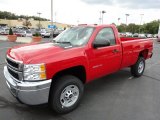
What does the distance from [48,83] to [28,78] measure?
378 mm

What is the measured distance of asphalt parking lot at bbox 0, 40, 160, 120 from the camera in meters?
4.16

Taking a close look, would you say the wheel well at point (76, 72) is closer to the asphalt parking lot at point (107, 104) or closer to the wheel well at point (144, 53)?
the asphalt parking lot at point (107, 104)

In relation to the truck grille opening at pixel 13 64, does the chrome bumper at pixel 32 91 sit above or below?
below

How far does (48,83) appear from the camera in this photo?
374 centimetres

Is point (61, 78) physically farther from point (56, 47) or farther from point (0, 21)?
point (0, 21)

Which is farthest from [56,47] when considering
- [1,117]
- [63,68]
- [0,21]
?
[0,21]

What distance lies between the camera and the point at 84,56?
4441 millimetres

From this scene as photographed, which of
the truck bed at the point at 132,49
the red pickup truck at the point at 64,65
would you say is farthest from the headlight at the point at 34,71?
the truck bed at the point at 132,49

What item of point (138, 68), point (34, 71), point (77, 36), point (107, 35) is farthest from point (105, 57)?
point (138, 68)

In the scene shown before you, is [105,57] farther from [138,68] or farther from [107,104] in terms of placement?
[138,68]

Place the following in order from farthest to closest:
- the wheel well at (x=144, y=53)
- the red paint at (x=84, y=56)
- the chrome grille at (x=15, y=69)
→ the wheel well at (x=144, y=53) < the red paint at (x=84, y=56) < the chrome grille at (x=15, y=69)

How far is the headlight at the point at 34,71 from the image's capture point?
11.9 feet

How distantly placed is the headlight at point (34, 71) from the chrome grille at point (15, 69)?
0.11 metres

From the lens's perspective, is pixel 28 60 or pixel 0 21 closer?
pixel 28 60
